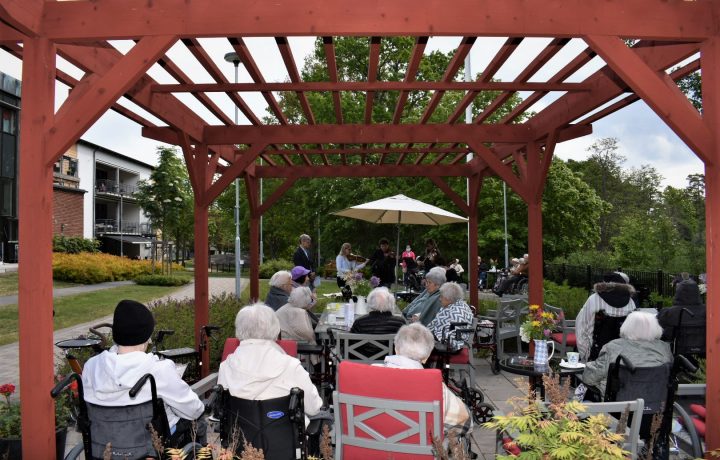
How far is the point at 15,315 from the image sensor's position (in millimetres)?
13594

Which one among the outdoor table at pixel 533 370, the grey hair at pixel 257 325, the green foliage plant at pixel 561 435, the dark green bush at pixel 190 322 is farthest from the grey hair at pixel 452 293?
the green foliage plant at pixel 561 435

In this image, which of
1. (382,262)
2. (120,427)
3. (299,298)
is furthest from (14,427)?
(382,262)

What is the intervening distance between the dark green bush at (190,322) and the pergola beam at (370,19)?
3331 millimetres

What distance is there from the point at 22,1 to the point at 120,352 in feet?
7.67

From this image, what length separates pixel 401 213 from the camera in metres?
11.6

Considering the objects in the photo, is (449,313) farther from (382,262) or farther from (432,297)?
(382,262)

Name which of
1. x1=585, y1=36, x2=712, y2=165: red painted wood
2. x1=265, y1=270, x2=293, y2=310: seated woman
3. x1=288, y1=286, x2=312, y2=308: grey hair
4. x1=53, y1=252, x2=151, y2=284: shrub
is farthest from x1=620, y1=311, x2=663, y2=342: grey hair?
x1=53, y1=252, x2=151, y2=284: shrub

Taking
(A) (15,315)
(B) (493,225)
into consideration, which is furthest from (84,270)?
(B) (493,225)

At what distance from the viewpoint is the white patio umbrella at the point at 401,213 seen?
9648mm

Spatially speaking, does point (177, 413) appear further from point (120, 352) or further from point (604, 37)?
point (604, 37)

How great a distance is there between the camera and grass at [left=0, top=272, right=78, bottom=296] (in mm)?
18925

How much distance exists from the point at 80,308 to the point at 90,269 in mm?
9232

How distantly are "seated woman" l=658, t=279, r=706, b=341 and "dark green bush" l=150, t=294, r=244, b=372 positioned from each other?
461 centimetres

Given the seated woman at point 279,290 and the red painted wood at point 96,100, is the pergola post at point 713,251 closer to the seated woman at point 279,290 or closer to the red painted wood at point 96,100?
the red painted wood at point 96,100
